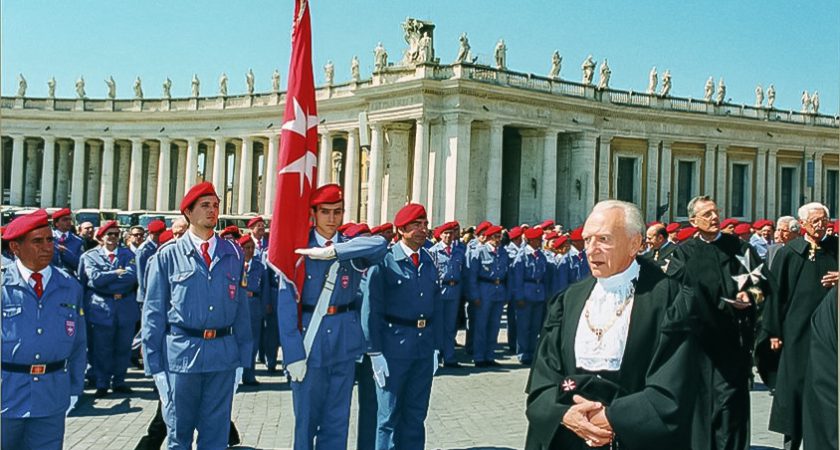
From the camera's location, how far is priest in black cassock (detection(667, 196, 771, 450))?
6.89 m

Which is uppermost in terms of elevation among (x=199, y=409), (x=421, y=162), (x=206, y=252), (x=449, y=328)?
(x=421, y=162)

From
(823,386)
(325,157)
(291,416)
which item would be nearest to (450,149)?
(325,157)

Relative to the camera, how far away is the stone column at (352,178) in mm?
42656

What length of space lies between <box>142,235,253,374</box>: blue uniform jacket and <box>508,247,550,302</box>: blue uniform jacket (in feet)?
31.7

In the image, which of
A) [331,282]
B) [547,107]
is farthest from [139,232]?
[547,107]

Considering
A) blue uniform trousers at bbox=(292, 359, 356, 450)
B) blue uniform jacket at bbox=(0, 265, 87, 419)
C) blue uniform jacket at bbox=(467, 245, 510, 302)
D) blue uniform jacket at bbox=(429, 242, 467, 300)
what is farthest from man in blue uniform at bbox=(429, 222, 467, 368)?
blue uniform jacket at bbox=(0, 265, 87, 419)

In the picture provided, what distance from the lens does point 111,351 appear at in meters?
11.3

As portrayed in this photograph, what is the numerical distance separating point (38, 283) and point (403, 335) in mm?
3256

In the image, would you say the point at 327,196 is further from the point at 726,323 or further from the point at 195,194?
the point at 726,323

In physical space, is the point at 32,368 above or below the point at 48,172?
below

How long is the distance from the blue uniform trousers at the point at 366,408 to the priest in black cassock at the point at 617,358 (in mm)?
3754

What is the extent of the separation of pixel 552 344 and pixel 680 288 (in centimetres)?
74

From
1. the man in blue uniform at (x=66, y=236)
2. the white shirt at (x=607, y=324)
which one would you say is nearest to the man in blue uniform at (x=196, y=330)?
the white shirt at (x=607, y=324)

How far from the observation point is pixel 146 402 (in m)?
10.7
